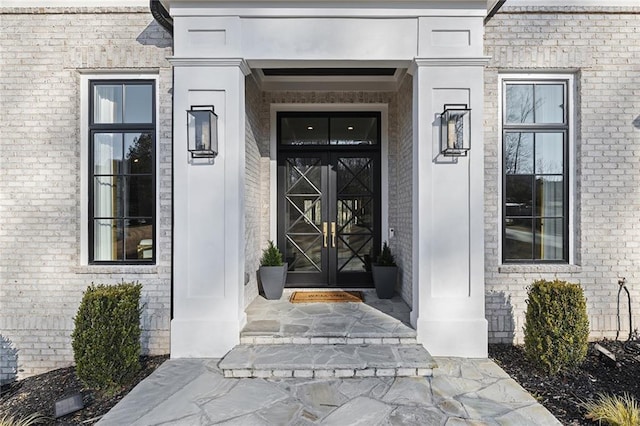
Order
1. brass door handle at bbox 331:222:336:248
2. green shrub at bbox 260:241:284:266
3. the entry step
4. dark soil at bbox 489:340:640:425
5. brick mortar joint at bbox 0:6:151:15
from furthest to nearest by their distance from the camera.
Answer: brass door handle at bbox 331:222:336:248 → green shrub at bbox 260:241:284:266 → brick mortar joint at bbox 0:6:151:15 → the entry step → dark soil at bbox 489:340:640:425

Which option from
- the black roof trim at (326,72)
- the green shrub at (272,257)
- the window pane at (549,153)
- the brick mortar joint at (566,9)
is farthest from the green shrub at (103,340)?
the brick mortar joint at (566,9)

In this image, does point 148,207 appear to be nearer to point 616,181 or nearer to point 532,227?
point 532,227

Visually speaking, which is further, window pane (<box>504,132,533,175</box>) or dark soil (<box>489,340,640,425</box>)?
window pane (<box>504,132,533,175</box>)

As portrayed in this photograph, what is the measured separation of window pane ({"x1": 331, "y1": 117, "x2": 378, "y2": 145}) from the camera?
537 centimetres

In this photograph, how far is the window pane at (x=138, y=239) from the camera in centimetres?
411

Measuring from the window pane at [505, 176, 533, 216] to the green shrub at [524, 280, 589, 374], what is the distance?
1121 mm

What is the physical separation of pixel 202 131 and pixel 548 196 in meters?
3.97

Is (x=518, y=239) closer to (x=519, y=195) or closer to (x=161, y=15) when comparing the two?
(x=519, y=195)

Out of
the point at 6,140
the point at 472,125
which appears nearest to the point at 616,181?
the point at 472,125

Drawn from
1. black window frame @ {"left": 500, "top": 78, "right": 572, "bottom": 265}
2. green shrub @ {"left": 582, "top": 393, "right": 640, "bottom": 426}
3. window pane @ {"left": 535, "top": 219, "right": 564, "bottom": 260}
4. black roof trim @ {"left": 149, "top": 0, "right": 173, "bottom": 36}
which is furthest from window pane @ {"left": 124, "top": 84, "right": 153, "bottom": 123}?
green shrub @ {"left": 582, "top": 393, "right": 640, "bottom": 426}

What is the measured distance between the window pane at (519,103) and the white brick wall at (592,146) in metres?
0.22

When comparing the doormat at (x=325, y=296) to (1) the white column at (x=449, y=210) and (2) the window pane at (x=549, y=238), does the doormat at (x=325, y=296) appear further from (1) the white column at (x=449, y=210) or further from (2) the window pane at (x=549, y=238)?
(2) the window pane at (x=549, y=238)

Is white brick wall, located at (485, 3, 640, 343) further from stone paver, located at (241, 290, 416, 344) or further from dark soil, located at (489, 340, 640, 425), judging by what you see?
stone paver, located at (241, 290, 416, 344)

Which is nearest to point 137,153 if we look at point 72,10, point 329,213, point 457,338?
point 72,10
